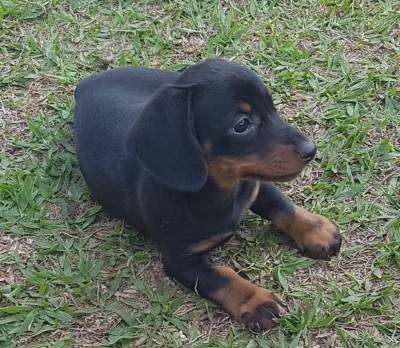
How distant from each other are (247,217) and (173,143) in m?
1.08

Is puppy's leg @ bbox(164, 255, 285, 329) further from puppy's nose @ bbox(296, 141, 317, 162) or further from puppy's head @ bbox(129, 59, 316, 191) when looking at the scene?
puppy's nose @ bbox(296, 141, 317, 162)

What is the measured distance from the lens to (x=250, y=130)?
12.2 ft

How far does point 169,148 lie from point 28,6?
10.1 ft

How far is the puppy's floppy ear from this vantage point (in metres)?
3.70

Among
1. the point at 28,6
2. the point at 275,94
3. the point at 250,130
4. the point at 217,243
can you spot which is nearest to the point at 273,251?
the point at 217,243

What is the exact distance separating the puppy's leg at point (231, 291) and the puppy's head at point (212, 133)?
Answer: 570 millimetres

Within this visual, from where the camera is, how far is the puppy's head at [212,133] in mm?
3701

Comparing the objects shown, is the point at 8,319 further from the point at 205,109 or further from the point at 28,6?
the point at 28,6

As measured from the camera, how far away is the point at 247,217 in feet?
15.2

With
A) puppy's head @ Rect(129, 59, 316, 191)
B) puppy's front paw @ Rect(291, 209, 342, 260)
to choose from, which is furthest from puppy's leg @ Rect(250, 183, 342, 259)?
puppy's head @ Rect(129, 59, 316, 191)

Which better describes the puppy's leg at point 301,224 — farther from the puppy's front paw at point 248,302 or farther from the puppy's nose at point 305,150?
the puppy's nose at point 305,150

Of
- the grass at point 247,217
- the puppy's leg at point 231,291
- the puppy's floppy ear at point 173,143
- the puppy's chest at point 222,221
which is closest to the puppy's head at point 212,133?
the puppy's floppy ear at point 173,143

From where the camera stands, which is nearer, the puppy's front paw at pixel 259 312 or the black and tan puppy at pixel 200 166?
A: the black and tan puppy at pixel 200 166

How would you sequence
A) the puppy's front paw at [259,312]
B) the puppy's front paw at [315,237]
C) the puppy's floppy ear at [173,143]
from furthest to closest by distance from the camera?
the puppy's front paw at [315,237] < the puppy's front paw at [259,312] < the puppy's floppy ear at [173,143]
